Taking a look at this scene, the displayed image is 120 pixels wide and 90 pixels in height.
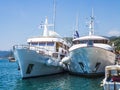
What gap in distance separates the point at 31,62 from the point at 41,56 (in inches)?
59.9

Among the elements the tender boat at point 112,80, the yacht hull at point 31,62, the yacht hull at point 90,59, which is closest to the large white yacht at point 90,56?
the yacht hull at point 90,59

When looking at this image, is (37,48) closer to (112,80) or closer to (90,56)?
(90,56)

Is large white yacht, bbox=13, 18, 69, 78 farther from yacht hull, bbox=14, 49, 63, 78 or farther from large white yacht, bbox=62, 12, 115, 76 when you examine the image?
large white yacht, bbox=62, 12, 115, 76

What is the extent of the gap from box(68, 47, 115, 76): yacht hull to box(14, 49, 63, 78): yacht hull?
3134 mm

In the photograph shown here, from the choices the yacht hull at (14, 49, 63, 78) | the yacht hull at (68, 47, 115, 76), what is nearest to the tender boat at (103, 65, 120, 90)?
the yacht hull at (68, 47, 115, 76)

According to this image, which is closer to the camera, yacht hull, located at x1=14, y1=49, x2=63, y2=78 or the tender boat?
the tender boat

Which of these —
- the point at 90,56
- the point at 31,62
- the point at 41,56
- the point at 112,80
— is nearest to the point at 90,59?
the point at 90,56

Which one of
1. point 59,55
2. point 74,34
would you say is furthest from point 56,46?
point 74,34

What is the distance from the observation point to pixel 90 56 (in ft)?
121

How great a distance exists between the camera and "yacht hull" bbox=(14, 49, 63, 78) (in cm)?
3594

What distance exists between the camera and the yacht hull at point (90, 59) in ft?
121

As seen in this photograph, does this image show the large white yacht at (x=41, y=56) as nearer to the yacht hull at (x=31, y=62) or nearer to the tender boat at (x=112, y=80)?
the yacht hull at (x=31, y=62)

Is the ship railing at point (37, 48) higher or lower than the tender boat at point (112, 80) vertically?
higher

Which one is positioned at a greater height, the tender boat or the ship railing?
the ship railing
